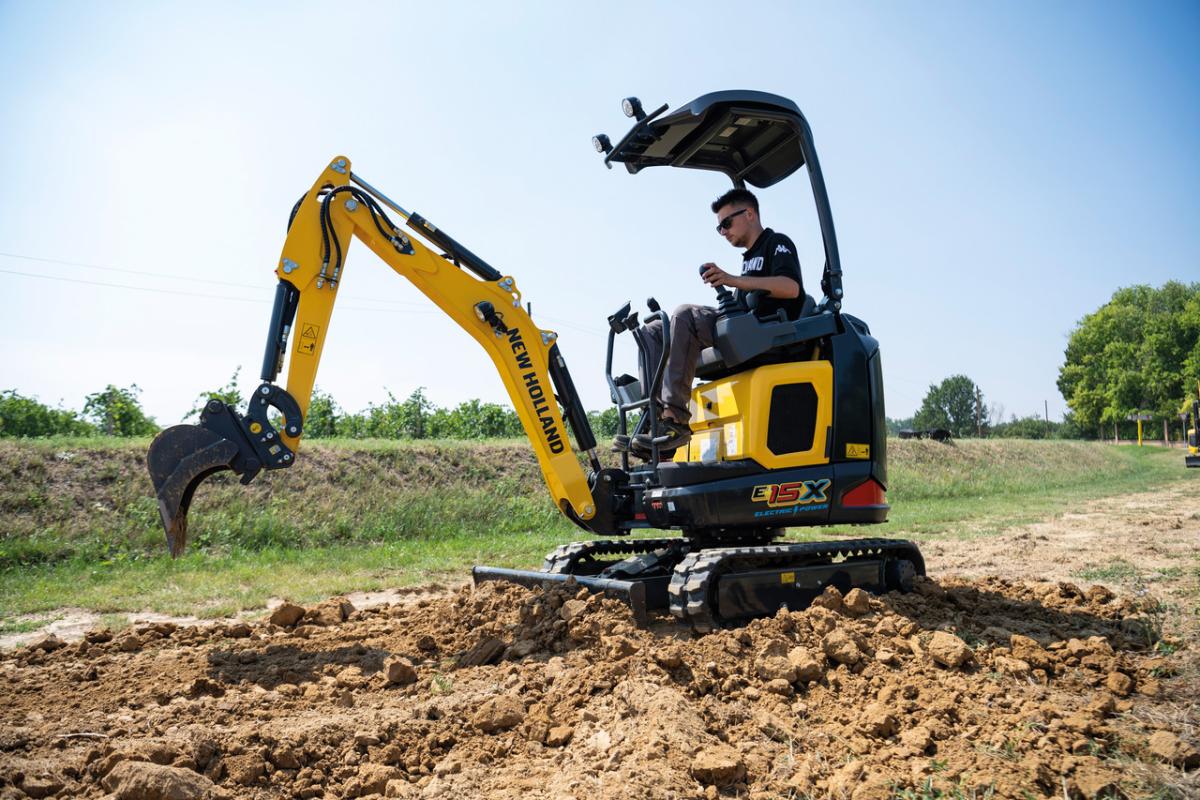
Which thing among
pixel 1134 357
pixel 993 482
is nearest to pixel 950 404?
pixel 1134 357

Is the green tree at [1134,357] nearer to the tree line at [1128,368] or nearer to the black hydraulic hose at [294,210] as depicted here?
the tree line at [1128,368]

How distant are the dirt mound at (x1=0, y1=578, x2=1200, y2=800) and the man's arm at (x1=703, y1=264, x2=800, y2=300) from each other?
6.20 feet

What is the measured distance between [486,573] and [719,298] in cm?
264

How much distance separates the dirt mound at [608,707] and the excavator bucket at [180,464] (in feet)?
2.73

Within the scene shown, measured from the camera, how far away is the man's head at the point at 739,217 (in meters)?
5.52

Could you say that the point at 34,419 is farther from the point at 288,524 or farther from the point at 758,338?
the point at 758,338

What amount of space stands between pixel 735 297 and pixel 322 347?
8.62ft

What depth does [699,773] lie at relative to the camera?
118 inches

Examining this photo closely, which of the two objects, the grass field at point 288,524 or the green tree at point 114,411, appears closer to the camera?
the grass field at point 288,524

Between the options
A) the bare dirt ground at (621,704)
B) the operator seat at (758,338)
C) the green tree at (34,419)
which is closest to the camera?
the bare dirt ground at (621,704)

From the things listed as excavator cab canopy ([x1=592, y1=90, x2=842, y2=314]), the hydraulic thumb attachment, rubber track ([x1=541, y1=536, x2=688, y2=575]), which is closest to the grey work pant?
excavator cab canopy ([x1=592, y1=90, x2=842, y2=314])

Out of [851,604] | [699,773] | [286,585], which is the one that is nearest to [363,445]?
[286,585]

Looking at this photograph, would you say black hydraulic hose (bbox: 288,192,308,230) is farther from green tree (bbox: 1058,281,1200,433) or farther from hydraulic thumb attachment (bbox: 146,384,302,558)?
green tree (bbox: 1058,281,1200,433)

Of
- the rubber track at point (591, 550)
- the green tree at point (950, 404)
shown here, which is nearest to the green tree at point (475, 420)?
the rubber track at point (591, 550)
